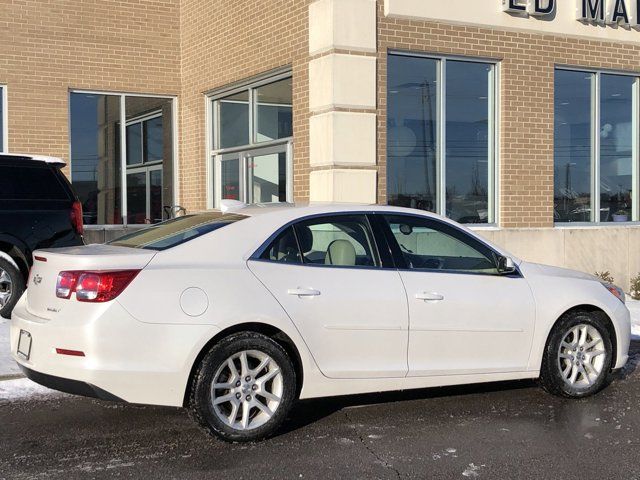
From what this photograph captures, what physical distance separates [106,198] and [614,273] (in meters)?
8.37

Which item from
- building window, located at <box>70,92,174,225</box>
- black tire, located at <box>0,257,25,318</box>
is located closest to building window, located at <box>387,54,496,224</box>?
black tire, located at <box>0,257,25,318</box>

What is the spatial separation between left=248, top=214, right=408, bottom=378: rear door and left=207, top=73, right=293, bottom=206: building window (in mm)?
6176

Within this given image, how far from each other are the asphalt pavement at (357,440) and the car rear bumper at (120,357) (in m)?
0.42

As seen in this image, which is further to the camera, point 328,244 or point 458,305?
point 458,305

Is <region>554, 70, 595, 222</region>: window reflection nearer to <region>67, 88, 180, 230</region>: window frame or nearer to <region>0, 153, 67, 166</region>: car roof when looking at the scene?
<region>67, 88, 180, 230</region>: window frame

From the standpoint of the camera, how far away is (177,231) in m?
5.73

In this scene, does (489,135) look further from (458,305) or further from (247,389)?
(247,389)

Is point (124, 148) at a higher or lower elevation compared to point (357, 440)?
higher

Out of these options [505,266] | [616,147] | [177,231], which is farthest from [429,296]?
[616,147]

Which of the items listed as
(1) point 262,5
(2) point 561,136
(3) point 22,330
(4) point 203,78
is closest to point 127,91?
(4) point 203,78

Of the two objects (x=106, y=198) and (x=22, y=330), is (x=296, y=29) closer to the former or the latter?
(x=106, y=198)

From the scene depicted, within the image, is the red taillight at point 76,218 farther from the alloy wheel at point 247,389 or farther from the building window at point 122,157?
the alloy wheel at point 247,389

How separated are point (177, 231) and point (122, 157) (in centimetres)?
904

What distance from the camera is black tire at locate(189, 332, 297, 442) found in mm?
5074
